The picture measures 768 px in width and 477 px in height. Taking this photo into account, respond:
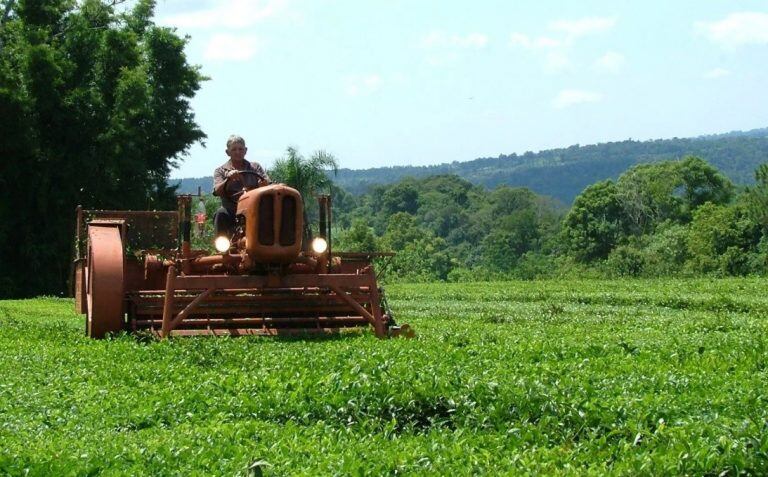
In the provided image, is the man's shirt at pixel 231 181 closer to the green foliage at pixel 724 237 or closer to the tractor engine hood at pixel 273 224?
the tractor engine hood at pixel 273 224

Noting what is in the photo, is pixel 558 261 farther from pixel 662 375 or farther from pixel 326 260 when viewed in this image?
pixel 662 375

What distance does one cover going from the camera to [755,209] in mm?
64000

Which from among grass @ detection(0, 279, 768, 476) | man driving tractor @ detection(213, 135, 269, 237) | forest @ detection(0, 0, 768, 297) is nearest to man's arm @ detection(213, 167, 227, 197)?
man driving tractor @ detection(213, 135, 269, 237)

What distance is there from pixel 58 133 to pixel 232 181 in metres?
31.0

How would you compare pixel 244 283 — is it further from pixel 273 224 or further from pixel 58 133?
pixel 58 133

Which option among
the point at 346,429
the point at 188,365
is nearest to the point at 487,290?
the point at 188,365

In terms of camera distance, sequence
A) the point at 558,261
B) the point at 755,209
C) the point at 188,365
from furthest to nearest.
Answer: the point at 558,261 < the point at 755,209 < the point at 188,365

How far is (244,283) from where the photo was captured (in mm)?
15250

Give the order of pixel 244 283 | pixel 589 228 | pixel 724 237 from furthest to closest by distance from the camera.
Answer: pixel 589 228 < pixel 724 237 < pixel 244 283

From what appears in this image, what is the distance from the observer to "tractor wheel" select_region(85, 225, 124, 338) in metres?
15.5

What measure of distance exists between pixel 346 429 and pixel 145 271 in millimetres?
8587

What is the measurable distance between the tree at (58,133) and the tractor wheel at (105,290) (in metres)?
29.1

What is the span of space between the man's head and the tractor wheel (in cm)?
221

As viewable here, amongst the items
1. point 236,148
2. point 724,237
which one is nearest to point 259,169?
point 236,148
